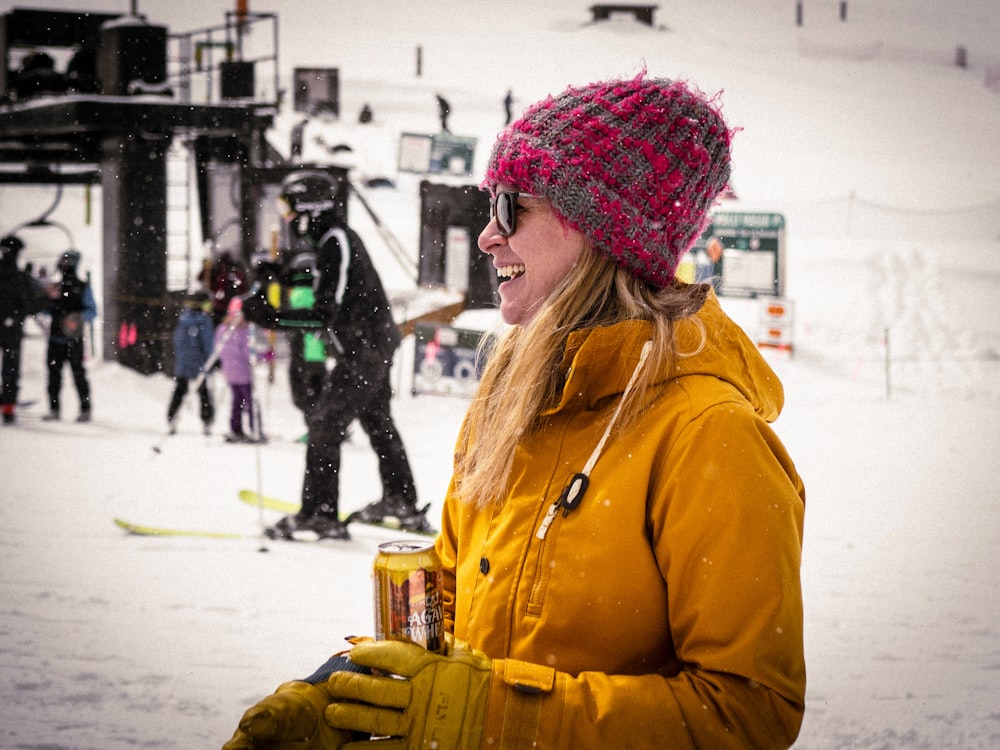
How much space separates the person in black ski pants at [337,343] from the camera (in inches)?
174

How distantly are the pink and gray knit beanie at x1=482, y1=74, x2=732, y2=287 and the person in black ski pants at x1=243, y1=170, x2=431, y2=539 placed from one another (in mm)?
3203

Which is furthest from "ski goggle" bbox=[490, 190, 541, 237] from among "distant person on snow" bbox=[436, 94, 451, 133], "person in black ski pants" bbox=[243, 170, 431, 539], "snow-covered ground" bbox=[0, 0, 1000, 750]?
"distant person on snow" bbox=[436, 94, 451, 133]

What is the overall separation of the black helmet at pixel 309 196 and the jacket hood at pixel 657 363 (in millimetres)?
3505

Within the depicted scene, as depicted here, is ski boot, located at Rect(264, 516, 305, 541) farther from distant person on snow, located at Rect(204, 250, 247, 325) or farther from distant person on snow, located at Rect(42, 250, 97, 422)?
distant person on snow, located at Rect(42, 250, 97, 422)

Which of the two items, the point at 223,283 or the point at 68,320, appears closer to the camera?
the point at 68,320

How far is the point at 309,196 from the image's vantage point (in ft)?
14.8

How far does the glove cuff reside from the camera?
108 centimetres

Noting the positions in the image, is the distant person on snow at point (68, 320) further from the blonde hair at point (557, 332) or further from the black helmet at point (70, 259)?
the blonde hair at point (557, 332)

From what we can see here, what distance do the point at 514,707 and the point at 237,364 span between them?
5606mm

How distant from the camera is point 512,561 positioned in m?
1.21

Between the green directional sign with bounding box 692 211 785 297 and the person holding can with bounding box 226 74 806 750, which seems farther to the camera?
the green directional sign with bounding box 692 211 785 297

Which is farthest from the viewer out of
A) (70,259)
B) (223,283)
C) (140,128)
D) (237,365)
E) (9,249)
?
(237,365)

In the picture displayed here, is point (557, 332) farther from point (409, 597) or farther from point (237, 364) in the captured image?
point (237, 364)

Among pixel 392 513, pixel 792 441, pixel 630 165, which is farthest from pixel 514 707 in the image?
pixel 792 441
